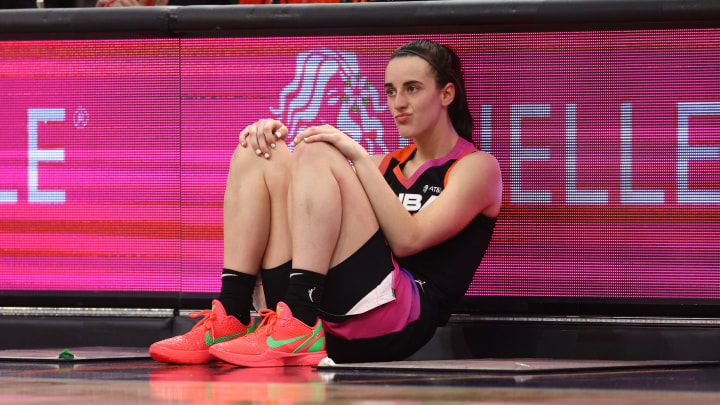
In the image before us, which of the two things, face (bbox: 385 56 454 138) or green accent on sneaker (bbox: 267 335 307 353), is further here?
face (bbox: 385 56 454 138)

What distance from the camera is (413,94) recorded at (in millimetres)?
2797

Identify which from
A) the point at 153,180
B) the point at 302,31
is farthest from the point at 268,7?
the point at 153,180

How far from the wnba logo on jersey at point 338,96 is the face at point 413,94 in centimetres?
25

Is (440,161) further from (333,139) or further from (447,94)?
(333,139)

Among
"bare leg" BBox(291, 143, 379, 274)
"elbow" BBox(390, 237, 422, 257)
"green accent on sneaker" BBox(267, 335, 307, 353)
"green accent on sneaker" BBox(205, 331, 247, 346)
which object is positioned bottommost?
"green accent on sneaker" BBox(205, 331, 247, 346)

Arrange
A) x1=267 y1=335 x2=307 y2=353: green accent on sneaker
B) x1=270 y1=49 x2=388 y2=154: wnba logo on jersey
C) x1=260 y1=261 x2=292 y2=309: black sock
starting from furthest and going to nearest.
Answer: x1=270 y1=49 x2=388 y2=154: wnba logo on jersey → x1=260 y1=261 x2=292 y2=309: black sock → x1=267 y1=335 x2=307 y2=353: green accent on sneaker

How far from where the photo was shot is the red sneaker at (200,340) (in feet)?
8.56

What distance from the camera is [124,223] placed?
Answer: 3203mm

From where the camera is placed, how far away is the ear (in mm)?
2846

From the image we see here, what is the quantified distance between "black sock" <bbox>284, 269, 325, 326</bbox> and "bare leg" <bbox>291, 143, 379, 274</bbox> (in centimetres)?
2

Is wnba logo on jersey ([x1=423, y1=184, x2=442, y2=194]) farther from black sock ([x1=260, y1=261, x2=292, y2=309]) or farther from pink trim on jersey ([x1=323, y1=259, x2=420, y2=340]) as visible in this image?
black sock ([x1=260, y1=261, x2=292, y2=309])

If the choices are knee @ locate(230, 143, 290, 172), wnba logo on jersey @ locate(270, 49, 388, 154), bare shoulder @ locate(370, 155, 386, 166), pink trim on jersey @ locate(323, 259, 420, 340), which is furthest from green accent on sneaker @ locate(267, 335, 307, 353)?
wnba logo on jersey @ locate(270, 49, 388, 154)

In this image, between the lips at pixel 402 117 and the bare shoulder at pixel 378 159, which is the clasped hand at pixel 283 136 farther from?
the bare shoulder at pixel 378 159

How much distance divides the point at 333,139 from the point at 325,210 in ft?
0.69
